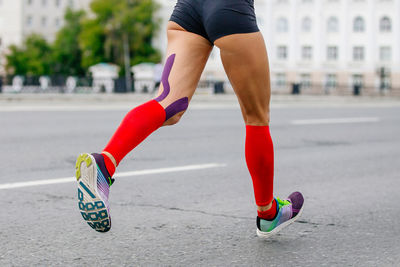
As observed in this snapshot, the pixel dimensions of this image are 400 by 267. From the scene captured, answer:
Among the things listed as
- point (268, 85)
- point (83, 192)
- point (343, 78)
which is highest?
point (268, 85)

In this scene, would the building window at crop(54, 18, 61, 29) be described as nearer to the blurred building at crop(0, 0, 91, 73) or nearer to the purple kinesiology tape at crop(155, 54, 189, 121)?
the blurred building at crop(0, 0, 91, 73)

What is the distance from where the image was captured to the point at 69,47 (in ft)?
299

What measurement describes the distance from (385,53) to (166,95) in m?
75.7

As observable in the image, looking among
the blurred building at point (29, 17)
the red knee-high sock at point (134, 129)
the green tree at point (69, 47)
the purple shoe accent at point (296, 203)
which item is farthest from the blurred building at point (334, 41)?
the red knee-high sock at point (134, 129)

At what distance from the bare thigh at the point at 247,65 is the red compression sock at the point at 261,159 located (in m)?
0.17

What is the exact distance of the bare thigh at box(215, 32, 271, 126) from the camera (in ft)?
9.07

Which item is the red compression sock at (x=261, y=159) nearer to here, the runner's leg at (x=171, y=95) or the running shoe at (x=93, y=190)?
the runner's leg at (x=171, y=95)

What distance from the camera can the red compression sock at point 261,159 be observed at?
302 centimetres

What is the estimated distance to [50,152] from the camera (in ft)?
22.2

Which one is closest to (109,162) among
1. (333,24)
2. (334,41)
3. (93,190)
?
(93,190)

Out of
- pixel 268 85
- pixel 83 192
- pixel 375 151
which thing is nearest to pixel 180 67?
pixel 268 85

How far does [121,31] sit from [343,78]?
26.4m

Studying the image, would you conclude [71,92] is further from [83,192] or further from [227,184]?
[83,192]

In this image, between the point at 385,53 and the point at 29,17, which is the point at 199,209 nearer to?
the point at 385,53
